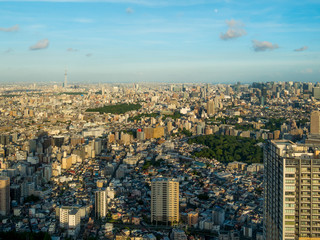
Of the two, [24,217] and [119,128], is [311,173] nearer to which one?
[24,217]

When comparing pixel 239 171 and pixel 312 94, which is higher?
pixel 312 94

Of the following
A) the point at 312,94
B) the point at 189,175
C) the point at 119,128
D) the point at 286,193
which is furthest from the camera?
the point at 312,94

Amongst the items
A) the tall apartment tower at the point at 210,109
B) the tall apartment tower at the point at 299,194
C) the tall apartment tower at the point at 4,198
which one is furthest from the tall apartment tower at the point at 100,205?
the tall apartment tower at the point at 210,109

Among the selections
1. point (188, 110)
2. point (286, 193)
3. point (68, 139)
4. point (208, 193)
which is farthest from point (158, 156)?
point (188, 110)

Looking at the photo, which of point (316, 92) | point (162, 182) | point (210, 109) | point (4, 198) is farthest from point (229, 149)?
point (316, 92)

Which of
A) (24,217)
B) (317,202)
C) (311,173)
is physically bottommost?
(24,217)

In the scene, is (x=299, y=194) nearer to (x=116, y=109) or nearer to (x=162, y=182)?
(x=162, y=182)
